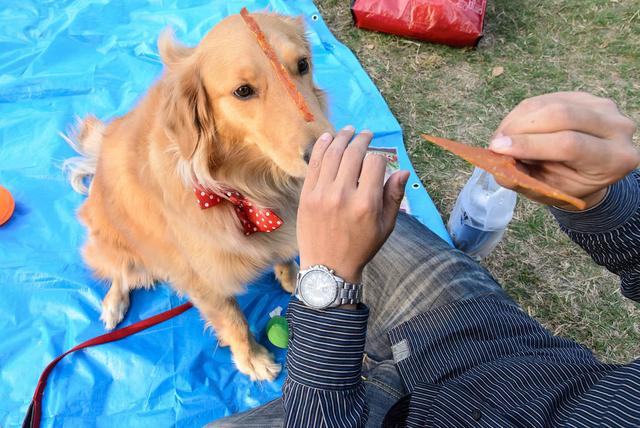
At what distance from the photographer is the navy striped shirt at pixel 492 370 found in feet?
3.43

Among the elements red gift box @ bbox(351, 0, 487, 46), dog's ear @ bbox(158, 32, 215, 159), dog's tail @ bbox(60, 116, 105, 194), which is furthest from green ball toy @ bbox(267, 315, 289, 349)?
red gift box @ bbox(351, 0, 487, 46)

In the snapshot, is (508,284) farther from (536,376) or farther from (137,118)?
(137,118)

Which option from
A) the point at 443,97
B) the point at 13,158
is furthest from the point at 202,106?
the point at 443,97

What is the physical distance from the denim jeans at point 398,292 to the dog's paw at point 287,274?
536 mm

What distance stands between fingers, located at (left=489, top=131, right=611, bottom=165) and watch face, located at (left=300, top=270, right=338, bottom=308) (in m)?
0.50

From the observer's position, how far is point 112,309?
95.0 inches

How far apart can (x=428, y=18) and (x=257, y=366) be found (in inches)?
132

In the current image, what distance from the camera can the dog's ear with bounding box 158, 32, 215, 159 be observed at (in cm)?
156

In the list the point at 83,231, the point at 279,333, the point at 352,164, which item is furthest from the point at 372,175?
the point at 83,231

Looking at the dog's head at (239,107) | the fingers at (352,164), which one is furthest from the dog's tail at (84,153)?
the fingers at (352,164)

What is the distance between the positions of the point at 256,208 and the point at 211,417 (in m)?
1.24

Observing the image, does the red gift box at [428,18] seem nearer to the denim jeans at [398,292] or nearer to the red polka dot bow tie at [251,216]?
the denim jeans at [398,292]

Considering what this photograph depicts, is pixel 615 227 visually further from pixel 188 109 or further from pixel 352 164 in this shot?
pixel 188 109

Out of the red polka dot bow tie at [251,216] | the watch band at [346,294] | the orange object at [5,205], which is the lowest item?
the orange object at [5,205]
